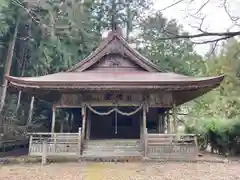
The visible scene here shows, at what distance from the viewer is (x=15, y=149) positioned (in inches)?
655

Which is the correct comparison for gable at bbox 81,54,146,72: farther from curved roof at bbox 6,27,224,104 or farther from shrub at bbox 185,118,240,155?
shrub at bbox 185,118,240,155

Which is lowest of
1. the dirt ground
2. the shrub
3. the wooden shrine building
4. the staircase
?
the dirt ground

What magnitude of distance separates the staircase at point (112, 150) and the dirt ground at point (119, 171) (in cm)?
105

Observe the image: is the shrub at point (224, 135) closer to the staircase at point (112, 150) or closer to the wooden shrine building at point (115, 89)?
the wooden shrine building at point (115, 89)

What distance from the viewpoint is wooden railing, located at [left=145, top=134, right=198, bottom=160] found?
38.1 ft

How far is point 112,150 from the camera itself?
12.4m

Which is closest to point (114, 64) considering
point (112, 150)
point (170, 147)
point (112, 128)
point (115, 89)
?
point (115, 89)

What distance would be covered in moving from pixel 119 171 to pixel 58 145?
3556 mm

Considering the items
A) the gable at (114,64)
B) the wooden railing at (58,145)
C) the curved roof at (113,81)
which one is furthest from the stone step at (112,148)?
the gable at (114,64)

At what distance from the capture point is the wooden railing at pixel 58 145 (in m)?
11.6

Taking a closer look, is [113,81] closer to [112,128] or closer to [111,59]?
[111,59]

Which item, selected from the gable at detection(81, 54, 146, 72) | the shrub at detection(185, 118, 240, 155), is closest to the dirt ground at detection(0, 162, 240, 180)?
the shrub at detection(185, 118, 240, 155)

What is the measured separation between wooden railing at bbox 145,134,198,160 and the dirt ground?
0.86 metres

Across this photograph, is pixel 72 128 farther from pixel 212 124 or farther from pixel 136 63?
pixel 212 124
